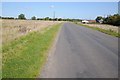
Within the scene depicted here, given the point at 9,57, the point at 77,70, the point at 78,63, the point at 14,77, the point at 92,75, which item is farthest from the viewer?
the point at 9,57

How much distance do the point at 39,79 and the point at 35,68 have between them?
1471 mm

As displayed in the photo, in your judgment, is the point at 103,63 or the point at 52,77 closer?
the point at 52,77

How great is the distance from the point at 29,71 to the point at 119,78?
3.23 m

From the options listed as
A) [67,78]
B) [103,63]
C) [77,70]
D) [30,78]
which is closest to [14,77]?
[30,78]

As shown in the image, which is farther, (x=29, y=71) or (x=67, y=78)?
(x=29, y=71)

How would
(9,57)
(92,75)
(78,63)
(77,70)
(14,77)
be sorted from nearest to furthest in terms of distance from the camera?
(14,77)
(92,75)
(77,70)
(78,63)
(9,57)

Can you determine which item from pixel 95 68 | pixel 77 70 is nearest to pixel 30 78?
pixel 77 70

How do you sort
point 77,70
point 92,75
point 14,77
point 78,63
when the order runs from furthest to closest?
point 78,63
point 77,70
point 92,75
point 14,77

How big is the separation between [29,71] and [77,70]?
1.91 metres

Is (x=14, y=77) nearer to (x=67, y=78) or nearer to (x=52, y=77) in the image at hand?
(x=52, y=77)

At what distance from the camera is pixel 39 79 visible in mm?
7711

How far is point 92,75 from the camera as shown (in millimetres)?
8305

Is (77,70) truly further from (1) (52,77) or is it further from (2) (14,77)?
(2) (14,77)

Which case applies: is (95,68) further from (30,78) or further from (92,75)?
(30,78)
